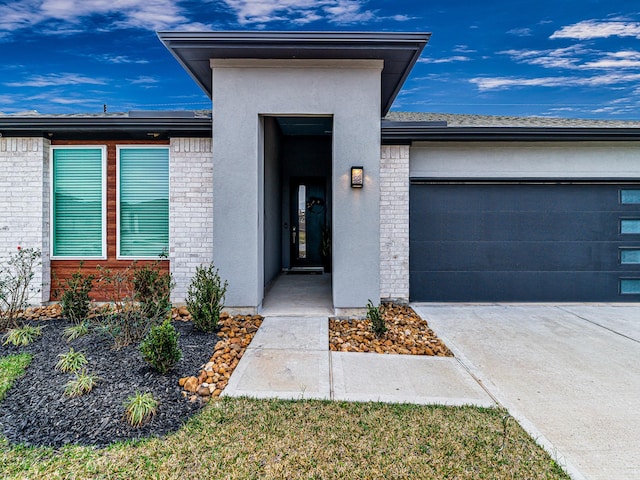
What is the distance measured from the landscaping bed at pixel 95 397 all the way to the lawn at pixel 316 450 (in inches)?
4.7

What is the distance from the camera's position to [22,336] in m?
4.61

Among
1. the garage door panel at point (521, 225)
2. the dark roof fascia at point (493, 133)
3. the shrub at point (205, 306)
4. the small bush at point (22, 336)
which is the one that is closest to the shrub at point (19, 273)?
the small bush at point (22, 336)

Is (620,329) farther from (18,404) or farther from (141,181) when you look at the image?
(141,181)

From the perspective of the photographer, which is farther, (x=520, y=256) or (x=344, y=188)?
(x=520, y=256)

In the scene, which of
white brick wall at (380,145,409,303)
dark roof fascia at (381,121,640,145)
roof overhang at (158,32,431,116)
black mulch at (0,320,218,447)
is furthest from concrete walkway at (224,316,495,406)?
roof overhang at (158,32,431,116)

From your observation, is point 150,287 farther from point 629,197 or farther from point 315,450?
point 629,197

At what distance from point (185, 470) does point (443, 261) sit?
579 centimetres

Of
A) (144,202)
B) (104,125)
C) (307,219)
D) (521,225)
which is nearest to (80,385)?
(144,202)

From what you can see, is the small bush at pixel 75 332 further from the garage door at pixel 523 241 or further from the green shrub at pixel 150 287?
the garage door at pixel 523 241

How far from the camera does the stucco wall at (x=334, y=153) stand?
5.68 metres

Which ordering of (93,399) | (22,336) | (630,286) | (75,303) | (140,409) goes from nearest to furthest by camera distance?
(140,409) → (93,399) → (22,336) → (75,303) → (630,286)

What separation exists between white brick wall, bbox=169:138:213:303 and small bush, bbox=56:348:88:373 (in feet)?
8.29

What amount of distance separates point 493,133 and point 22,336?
7758 mm

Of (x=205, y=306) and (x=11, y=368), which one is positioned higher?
(x=205, y=306)
